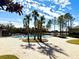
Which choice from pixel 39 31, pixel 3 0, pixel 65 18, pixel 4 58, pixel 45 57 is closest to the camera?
pixel 3 0

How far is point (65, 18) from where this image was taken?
2800 inches

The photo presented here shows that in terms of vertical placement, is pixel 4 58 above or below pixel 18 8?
below

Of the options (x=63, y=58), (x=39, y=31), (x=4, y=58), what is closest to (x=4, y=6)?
(x=4, y=58)

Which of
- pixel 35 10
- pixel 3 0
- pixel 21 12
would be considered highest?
pixel 35 10

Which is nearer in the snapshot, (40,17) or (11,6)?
(11,6)

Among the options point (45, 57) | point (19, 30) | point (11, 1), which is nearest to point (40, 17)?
point (45, 57)

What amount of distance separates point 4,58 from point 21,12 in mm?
10183

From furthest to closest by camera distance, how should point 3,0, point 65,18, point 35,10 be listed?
point 65,18 → point 35,10 → point 3,0

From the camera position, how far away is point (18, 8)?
530 centimetres

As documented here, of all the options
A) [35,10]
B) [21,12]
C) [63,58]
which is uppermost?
[35,10]

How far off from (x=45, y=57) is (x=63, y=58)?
179 centimetres

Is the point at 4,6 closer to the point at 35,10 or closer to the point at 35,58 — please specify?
the point at 35,58

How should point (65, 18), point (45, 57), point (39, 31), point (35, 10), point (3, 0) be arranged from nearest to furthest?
point (3, 0) → point (45, 57) → point (39, 31) → point (35, 10) → point (65, 18)

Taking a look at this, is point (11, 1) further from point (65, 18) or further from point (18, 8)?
point (65, 18)
